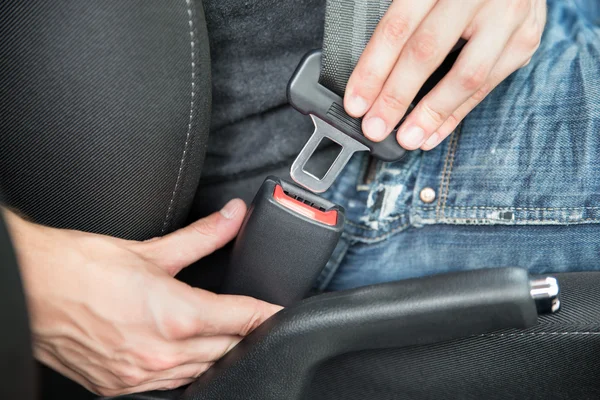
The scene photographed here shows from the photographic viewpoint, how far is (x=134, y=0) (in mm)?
604

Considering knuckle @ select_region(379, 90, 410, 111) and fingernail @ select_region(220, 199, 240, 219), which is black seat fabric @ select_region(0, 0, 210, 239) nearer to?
fingernail @ select_region(220, 199, 240, 219)

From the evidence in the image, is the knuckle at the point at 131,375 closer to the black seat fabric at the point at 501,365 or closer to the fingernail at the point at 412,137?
the black seat fabric at the point at 501,365

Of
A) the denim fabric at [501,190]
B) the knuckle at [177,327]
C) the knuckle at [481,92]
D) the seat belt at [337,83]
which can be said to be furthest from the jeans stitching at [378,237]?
the knuckle at [177,327]

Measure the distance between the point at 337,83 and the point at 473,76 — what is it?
0.18m

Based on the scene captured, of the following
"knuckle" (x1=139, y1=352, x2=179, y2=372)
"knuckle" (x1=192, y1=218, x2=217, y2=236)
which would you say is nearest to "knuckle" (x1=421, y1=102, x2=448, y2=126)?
"knuckle" (x1=192, y1=218, x2=217, y2=236)

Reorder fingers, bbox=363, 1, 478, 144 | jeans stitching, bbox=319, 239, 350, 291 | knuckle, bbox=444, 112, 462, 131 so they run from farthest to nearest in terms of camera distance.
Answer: jeans stitching, bbox=319, 239, 350, 291
knuckle, bbox=444, 112, 462, 131
fingers, bbox=363, 1, 478, 144

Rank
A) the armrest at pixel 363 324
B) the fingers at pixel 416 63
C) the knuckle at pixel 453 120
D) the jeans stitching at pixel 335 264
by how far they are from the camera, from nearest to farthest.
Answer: the armrest at pixel 363 324
the fingers at pixel 416 63
the knuckle at pixel 453 120
the jeans stitching at pixel 335 264

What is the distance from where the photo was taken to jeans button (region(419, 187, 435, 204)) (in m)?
0.82

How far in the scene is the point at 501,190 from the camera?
780 millimetres

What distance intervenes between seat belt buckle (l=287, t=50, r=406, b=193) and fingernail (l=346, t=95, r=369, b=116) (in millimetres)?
20

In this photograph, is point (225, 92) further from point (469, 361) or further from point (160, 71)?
point (469, 361)

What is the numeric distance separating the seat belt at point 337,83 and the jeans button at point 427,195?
Answer: 0.22 feet

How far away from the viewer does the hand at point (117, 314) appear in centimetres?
63

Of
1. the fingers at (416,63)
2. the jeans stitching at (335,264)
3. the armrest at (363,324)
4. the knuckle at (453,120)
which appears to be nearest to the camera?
the armrest at (363,324)
